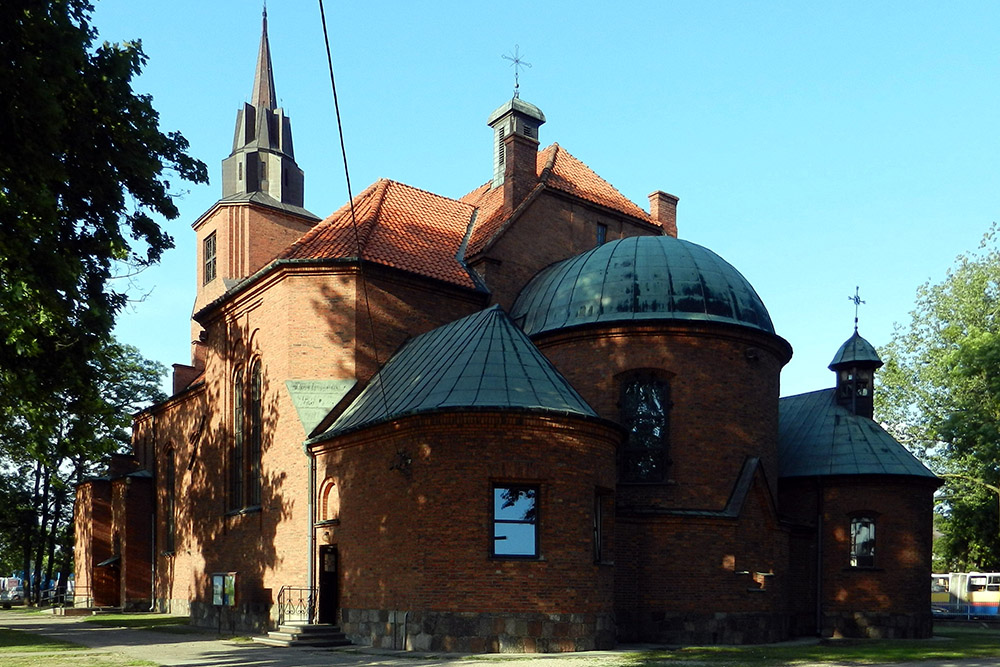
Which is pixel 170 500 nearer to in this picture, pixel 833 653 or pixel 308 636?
pixel 308 636

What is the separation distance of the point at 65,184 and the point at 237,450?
13.6m

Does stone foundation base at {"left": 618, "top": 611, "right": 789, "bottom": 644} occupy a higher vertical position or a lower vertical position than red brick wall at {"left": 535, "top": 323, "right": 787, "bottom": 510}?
lower

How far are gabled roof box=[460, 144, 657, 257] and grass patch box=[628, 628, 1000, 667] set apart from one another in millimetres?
13059

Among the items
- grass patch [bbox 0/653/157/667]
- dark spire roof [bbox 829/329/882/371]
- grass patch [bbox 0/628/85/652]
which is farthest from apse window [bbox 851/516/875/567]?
grass patch [bbox 0/628/85/652]

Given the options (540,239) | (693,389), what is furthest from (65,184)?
(540,239)

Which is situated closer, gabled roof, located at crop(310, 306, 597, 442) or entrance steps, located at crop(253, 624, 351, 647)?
gabled roof, located at crop(310, 306, 597, 442)

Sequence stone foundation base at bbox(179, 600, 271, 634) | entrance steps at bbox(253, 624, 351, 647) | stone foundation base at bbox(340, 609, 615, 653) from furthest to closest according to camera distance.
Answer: stone foundation base at bbox(179, 600, 271, 634) < entrance steps at bbox(253, 624, 351, 647) < stone foundation base at bbox(340, 609, 615, 653)

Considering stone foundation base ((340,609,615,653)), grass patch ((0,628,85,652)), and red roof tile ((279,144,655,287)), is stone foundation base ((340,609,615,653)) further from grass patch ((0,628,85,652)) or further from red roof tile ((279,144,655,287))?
red roof tile ((279,144,655,287))

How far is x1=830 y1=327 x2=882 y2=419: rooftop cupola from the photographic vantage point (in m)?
28.4

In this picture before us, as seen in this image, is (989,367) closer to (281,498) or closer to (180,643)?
(281,498)

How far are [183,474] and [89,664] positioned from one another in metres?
16.2

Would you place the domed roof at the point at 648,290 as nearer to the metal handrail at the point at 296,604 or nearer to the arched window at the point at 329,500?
the arched window at the point at 329,500

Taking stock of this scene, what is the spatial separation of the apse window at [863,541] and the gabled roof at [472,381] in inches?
412

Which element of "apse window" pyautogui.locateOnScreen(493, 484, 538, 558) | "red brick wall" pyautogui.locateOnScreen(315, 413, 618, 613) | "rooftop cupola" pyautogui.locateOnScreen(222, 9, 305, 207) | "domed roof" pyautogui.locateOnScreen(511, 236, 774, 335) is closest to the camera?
"red brick wall" pyautogui.locateOnScreen(315, 413, 618, 613)
